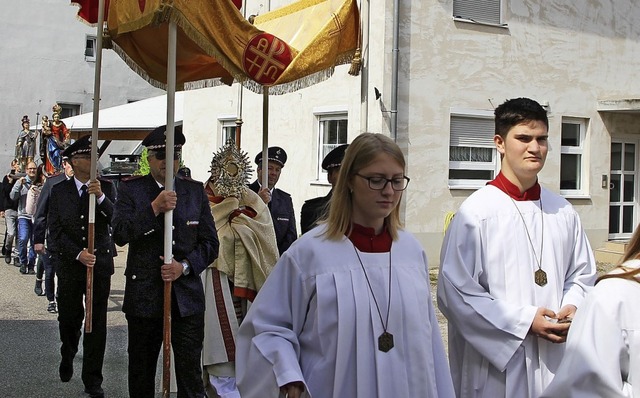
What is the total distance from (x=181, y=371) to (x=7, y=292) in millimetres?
7485

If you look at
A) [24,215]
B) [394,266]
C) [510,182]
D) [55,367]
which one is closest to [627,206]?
[24,215]

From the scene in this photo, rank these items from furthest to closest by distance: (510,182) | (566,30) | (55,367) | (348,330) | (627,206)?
(627,206) < (566,30) < (55,367) < (510,182) < (348,330)

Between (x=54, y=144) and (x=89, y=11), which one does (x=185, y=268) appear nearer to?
(x=89, y=11)

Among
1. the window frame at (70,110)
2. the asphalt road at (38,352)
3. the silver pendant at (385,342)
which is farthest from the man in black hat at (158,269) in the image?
the window frame at (70,110)

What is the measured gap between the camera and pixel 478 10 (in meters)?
15.3

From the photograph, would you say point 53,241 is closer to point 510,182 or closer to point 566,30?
point 510,182

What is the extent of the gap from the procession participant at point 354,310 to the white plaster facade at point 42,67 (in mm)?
29154

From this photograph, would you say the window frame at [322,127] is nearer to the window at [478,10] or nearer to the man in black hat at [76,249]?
the window at [478,10]

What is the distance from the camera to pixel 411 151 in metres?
14.6

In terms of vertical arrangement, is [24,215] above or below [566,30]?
below

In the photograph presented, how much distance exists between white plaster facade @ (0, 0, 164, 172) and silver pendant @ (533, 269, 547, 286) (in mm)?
28894

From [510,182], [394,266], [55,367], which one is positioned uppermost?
[510,182]

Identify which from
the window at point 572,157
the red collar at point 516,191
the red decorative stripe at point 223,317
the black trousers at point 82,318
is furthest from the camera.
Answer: the window at point 572,157

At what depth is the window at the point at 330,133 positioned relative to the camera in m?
15.5
